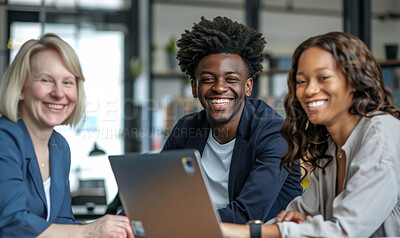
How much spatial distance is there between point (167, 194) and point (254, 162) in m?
0.74

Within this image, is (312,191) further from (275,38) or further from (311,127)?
(275,38)

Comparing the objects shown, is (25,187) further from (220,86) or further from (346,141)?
(346,141)

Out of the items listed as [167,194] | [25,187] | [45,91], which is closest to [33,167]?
[25,187]

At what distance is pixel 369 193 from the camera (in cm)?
126

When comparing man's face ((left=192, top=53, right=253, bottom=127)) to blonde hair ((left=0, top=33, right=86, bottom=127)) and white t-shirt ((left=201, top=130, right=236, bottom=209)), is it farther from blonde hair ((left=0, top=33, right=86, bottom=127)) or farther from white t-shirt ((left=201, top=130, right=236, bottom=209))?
blonde hair ((left=0, top=33, right=86, bottom=127))

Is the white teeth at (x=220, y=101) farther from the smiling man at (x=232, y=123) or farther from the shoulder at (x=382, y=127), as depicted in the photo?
the shoulder at (x=382, y=127)

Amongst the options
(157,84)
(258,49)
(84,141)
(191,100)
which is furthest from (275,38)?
(258,49)

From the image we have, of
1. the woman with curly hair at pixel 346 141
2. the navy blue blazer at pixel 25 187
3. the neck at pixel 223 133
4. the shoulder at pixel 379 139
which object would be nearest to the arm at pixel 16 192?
the navy blue blazer at pixel 25 187

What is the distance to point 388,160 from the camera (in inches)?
50.1

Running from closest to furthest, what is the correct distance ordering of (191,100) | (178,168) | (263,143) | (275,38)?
(178,168) → (263,143) → (191,100) → (275,38)

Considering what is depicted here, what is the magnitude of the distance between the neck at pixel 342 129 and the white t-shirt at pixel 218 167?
0.61m

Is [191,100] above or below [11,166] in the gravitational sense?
above

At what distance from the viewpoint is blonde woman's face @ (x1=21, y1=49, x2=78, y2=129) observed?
1568 millimetres

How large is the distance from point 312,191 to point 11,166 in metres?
0.94
